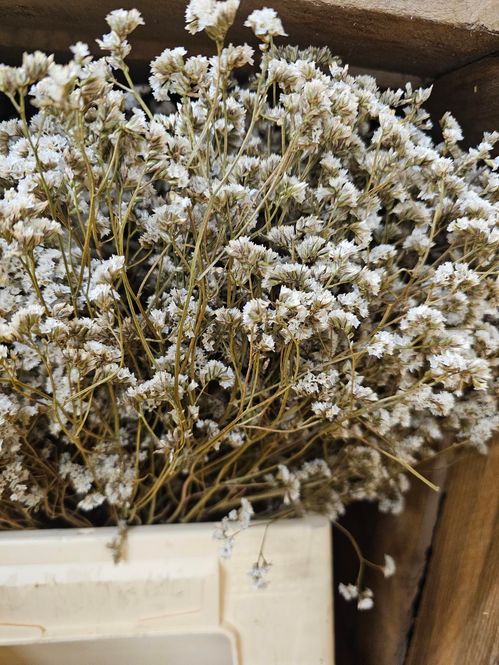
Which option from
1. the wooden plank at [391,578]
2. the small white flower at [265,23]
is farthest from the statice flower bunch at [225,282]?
the wooden plank at [391,578]

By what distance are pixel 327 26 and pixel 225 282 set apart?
1.11 feet

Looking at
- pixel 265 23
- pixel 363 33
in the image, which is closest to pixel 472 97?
pixel 363 33

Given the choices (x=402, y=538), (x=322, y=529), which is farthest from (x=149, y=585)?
(x=402, y=538)

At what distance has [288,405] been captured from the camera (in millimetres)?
750

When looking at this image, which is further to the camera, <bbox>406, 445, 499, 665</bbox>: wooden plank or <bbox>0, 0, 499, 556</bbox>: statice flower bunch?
<bbox>406, 445, 499, 665</bbox>: wooden plank

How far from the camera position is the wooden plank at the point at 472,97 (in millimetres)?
793

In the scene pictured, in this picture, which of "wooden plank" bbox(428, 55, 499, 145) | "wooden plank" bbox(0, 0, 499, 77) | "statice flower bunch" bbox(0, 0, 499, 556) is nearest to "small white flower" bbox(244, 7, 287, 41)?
"statice flower bunch" bbox(0, 0, 499, 556)

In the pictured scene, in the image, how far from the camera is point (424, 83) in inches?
34.4

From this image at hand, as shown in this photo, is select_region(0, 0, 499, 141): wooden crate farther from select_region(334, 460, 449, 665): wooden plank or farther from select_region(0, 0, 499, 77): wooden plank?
select_region(334, 460, 449, 665): wooden plank

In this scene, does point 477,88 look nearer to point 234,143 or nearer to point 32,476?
point 234,143

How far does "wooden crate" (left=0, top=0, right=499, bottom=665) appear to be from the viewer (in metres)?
0.72

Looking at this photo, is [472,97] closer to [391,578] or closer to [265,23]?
[265,23]

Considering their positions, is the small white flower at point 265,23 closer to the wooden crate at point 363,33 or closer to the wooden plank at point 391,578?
the wooden crate at point 363,33

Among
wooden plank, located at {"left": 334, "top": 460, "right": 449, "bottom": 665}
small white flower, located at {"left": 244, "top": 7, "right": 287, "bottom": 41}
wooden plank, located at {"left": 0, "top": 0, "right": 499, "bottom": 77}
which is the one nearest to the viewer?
small white flower, located at {"left": 244, "top": 7, "right": 287, "bottom": 41}
